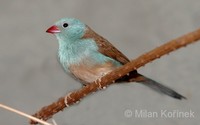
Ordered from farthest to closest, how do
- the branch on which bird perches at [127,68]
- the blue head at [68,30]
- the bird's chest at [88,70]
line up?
the blue head at [68,30] < the bird's chest at [88,70] < the branch on which bird perches at [127,68]

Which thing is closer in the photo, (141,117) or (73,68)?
(73,68)

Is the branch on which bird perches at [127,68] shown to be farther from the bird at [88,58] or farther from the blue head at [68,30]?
the blue head at [68,30]

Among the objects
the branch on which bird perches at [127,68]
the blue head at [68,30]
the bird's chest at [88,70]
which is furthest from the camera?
the blue head at [68,30]

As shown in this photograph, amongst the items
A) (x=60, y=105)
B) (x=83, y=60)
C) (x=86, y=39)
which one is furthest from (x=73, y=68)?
(x=60, y=105)

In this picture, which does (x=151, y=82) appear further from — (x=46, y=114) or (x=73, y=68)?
(x=46, y=114)

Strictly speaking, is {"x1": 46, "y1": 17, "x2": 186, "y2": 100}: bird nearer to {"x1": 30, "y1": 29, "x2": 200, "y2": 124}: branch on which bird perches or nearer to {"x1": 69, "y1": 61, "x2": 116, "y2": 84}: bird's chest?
{"x1": 69, "y1": 61, "x2": 116, "y2": 84}: bird's chest

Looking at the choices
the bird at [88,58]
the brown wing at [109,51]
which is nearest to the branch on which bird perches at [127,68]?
the bird at [88,58]

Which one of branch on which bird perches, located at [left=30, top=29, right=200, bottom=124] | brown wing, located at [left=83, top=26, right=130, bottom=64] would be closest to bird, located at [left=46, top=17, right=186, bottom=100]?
brown wing, located at [left=83, top=26, right=130, bottom=64]

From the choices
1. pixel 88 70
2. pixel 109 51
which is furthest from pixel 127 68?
pixel 109 51
